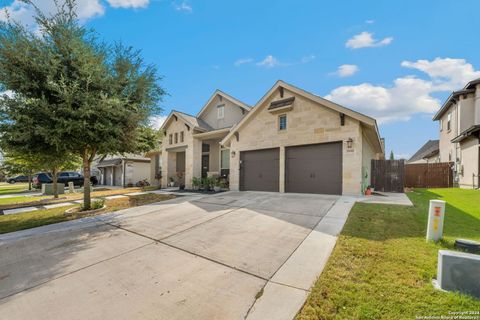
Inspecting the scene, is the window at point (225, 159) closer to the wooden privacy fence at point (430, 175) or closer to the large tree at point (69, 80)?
the large tree at point (69, 80)

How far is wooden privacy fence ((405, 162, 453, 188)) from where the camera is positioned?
1531 centimetres

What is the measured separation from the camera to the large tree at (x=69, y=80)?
647 cm

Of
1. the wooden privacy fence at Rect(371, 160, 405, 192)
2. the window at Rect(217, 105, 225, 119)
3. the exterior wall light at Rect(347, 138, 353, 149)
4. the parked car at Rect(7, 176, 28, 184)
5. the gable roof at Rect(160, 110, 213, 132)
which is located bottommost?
the parked car at Rect(7, 176, 28, 184)

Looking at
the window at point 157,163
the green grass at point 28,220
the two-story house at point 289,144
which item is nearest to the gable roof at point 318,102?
the two-story house at point 289,144

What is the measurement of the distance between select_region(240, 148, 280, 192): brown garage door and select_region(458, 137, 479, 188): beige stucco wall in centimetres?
1222

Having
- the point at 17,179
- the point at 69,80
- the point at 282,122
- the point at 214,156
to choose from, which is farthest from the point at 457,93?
the point at 17,179

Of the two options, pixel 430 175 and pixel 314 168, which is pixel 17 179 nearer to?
pixel 314 168

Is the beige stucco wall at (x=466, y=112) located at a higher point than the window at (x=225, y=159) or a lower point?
higher

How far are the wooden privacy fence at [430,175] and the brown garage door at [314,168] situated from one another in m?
10.9

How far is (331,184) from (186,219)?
23.7ft

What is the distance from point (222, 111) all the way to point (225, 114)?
0.41 metres

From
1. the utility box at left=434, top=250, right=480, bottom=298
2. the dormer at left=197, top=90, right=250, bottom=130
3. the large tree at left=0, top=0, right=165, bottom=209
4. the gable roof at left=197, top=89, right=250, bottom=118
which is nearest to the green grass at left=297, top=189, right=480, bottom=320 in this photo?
the utility box at left=434, top=250, right=480, bottom=298

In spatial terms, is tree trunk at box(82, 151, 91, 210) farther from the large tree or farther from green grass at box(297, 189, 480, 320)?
green grass at box(297, 189, 480, 320)

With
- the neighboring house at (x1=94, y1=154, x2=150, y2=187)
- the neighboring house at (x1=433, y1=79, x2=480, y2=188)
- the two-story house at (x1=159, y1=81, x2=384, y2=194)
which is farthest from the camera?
the neighboring house at (x1=94, y1=154, x2=150, y2=187)
